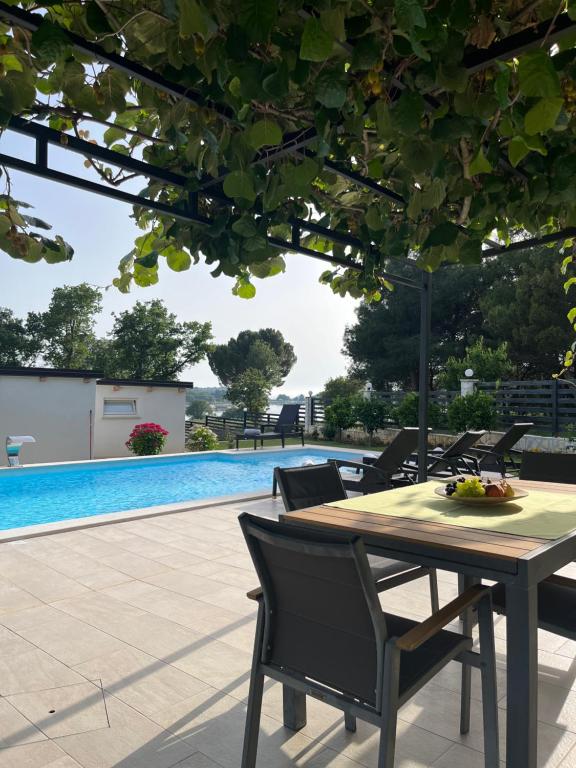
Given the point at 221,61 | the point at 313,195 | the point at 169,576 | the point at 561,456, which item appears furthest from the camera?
the point at 169,576

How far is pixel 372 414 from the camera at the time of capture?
605 inches

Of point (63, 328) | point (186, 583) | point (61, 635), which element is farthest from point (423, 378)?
point (63, 328)

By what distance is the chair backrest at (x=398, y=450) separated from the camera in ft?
19.7

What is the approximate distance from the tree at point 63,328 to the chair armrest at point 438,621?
95.9 ft

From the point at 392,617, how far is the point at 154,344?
1093 inches

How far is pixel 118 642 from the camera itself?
279 centimetres

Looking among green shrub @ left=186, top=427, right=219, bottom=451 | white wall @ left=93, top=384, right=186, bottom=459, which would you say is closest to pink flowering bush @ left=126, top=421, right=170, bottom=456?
white wall @ left=93, top=384, right=186, bottom=459

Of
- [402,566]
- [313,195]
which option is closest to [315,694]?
[402,566]

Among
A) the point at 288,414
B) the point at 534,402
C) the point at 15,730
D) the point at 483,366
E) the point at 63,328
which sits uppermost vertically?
the point at 63,328

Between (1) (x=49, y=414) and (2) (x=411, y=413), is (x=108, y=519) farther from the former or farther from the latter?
(2) (x=411, y=413)

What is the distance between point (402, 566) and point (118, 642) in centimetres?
144

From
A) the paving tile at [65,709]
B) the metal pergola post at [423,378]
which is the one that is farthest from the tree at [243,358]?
the paving tile at [65,709]

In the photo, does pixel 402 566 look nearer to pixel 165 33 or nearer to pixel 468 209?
pixel 468 209

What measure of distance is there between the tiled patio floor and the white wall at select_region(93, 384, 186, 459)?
10.6 m
